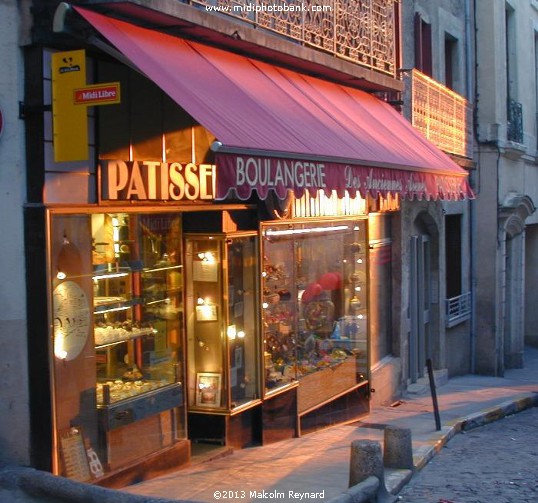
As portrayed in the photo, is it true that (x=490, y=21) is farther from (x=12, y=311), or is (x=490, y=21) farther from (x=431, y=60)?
(x=12, y=311)

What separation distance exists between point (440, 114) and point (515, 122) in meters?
5.33

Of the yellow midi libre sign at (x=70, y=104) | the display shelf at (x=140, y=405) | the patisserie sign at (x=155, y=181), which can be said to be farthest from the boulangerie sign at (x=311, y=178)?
the display shelf at (x=140, y=405)

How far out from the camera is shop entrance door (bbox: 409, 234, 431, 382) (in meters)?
14.8

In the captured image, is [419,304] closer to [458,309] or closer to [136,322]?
[458,309]

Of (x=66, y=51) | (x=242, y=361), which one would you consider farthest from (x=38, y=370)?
(x=242, y=361)

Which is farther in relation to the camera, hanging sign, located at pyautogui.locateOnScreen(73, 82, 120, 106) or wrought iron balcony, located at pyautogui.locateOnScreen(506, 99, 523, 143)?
wrought iron balcony, located at pyautogui.locateOnScreen(506, 99, 523, 143)

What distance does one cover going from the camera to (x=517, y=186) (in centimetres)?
2023

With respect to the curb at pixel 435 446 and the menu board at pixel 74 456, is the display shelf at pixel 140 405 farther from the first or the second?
the curb at pixel 435 446

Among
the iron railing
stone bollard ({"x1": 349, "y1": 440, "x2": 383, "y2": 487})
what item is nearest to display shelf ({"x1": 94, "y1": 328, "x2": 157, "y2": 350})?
stone bollard ({"x1": 349, "y1": 440, "x2": 383, "y2": 487})

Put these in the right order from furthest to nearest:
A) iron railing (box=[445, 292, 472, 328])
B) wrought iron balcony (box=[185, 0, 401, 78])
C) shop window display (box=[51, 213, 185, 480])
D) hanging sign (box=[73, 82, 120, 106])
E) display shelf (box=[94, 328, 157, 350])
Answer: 1. iron railing (box=[445, 292, 472, 328])
2. wrought iron balcony (box=[185, 0, 401, 78])
3. display shelf (box=[94, 328, 157, 350])
4. shop window display (box=[51, 213, 185, 480])
5. hanging sign (box=[73, 82, 120, 106])

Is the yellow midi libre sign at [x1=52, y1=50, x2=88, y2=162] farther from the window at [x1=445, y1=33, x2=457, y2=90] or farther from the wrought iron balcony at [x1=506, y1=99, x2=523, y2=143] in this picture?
the wrought iron balcony at [x1=506, y1=99, x2=523, y2=143]

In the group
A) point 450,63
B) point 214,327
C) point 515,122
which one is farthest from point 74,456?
point 515,122

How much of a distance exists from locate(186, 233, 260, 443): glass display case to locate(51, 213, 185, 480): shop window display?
408mm

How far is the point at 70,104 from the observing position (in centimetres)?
626
